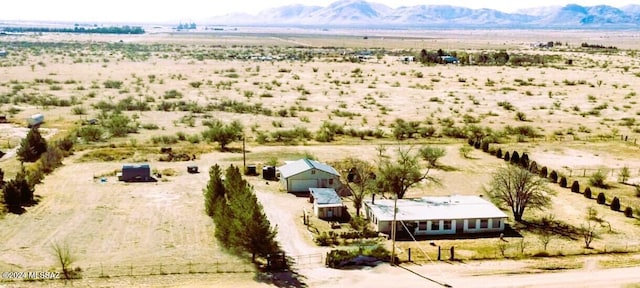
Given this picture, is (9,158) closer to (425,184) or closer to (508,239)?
(425,184)

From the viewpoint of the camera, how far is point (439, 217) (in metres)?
40.4

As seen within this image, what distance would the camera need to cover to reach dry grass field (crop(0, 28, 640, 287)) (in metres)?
37.1

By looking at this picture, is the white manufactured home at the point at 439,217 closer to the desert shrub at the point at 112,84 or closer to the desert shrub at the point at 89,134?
the desert shrub at the point at 89,134

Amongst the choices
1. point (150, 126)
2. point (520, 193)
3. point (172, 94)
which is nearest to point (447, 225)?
point (520, 193)

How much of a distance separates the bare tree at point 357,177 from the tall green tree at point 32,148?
26.6 metres

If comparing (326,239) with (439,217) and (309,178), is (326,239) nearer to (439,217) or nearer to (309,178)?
(439,217)

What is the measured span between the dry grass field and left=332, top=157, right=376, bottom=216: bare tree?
346 cm

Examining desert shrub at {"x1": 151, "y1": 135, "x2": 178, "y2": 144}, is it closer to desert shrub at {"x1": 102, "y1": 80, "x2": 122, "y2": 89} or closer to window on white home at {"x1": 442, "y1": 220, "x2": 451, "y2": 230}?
window on white home at {"x1": 442, "y1": 220, "x2": 451, "y2": 230}

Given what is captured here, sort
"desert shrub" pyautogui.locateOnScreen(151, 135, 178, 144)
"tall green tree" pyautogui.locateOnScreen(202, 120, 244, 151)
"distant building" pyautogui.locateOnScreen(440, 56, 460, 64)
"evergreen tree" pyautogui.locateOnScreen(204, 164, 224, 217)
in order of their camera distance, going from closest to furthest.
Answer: "evergreen tree" pyautogui.locateOnScreen(204, 164, 224, 217) → "tall green tree" pyautogui.locateOnScreen(202, 120, 244, 151) → "desert shrub" pyautogui.locateOnScreen(151, 135, 178, 144) → "distant building" pyautogui.locateOnScreen(440, 56, 460, 64)

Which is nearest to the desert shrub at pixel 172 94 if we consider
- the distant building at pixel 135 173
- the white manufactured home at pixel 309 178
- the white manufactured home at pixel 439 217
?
the distant building at pixel 135 173

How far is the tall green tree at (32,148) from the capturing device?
2221 inches

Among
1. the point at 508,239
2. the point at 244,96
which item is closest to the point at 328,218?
the point at 508,239

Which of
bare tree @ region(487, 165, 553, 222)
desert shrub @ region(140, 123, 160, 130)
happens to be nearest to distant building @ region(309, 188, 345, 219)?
bare tree @ region(487, 165, 553, 222)

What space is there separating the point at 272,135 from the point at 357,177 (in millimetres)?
20009
